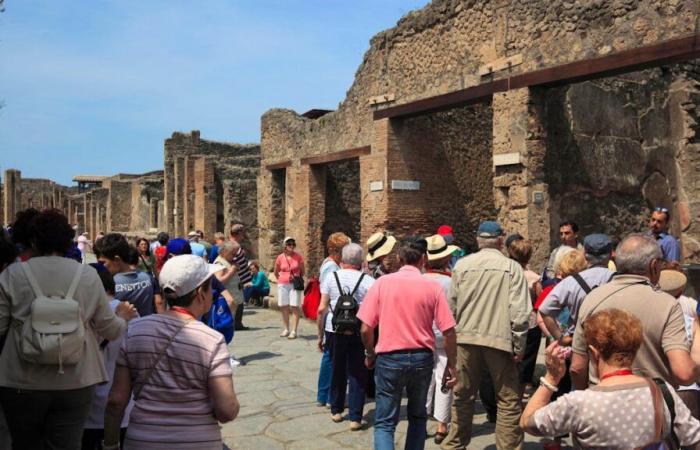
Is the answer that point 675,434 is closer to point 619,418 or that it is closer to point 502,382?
point 619,418

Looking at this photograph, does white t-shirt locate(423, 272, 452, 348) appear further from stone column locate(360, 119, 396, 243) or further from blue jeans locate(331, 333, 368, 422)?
stone column locate(360, 119, 396, 243)

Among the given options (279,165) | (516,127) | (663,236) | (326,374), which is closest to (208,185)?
(279,165)

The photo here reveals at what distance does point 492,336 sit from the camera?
4.07m

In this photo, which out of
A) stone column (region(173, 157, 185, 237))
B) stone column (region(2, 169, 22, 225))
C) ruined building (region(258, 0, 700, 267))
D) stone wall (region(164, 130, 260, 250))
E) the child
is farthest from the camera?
stone column (region(2, 169, 22, 225))

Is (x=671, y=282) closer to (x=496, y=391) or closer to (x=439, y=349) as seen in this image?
(x=496, y=391)

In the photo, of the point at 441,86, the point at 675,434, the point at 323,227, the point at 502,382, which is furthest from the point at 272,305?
the point at 675,434

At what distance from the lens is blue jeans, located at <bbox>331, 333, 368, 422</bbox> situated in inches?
199

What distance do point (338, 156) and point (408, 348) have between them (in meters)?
9.27

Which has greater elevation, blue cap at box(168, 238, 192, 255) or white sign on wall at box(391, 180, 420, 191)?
white sign on wall at box(391, 180, 420, 191)

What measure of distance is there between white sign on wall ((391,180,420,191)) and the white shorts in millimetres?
3088

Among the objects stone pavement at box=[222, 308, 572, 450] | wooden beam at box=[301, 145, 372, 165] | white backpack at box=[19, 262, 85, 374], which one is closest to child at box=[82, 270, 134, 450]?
white backpack at box=[19, 262, 85, 374]

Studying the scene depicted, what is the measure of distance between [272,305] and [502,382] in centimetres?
839

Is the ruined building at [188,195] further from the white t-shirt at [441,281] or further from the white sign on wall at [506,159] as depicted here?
the white t-shirt at [441,281]

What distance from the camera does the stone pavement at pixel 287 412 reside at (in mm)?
4715
